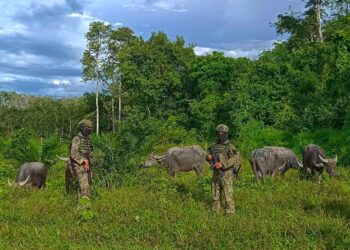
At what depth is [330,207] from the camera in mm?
10328

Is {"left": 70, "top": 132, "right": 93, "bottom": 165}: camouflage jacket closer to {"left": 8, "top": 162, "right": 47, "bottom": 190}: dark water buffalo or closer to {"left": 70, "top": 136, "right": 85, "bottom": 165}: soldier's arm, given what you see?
{"left": 70, "top": 136, "right": 85, "bottom": 165}: soldier's arm

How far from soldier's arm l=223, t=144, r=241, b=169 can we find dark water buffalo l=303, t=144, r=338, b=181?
4.93 m

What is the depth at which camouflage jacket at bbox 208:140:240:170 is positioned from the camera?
10.1m

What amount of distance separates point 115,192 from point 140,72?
92.9 feet

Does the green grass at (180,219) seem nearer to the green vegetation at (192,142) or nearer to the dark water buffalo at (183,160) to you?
the green vegetation at (192,142)

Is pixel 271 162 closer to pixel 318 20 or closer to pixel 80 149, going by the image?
pixel 80 149

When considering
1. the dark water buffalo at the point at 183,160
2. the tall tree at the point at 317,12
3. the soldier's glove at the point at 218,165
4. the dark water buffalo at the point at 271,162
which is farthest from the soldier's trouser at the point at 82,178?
the tall tree at the point at 317,12

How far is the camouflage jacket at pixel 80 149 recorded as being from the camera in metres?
11.0

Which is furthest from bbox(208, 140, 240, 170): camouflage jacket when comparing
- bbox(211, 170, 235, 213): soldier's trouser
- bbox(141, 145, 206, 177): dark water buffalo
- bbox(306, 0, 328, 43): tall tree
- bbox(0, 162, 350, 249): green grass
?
bbox(306, 0, 328, 43): tall tree

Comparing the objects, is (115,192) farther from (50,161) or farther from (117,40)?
(117,40)

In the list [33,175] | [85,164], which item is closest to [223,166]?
[85,164]

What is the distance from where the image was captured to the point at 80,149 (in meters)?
11.1

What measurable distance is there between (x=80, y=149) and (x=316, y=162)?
24.3ft

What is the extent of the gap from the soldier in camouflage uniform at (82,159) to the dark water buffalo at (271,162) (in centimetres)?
593
